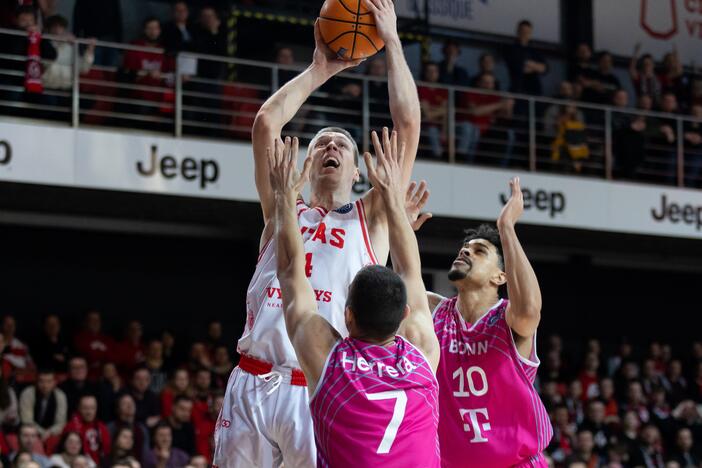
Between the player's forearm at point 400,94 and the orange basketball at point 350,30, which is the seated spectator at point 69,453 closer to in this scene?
the orange basketball at point 350,30

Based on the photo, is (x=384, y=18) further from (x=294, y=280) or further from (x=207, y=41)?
(x=207, y=41)

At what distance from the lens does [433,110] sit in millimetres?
16250

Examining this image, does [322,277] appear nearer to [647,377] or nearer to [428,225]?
[428,225]

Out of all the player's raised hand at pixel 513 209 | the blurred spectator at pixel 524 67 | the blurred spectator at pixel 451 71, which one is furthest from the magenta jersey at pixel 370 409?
the blurred spectator at pixel 524 67

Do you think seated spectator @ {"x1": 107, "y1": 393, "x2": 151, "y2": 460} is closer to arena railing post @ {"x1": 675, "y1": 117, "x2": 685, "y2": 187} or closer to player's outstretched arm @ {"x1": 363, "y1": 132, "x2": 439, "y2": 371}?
player's outstretched arm @ {"x1": 363, "y1": 132, "x2": 439, "y2": 371}

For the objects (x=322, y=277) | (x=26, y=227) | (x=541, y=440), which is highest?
(x=26, y=227)

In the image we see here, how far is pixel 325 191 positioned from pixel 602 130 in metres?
12.4

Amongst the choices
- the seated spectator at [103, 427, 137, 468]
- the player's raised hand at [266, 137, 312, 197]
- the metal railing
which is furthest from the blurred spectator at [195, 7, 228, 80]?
the player's raised hand at [266, 137, 312, 197]

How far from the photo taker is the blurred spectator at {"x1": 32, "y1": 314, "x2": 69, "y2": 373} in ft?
46.9

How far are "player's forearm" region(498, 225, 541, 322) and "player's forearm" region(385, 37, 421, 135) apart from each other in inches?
33.4

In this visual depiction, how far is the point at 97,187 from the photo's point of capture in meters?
14.4

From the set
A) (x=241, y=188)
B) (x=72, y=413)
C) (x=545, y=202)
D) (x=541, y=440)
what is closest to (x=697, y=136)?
(x=545, y=202)

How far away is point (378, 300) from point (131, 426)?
8.70m

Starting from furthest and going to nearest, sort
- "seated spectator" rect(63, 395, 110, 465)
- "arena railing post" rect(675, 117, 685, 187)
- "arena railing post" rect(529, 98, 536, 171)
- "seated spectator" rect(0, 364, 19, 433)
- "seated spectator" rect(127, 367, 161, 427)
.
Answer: "arena railing post" rect(675, 117, 685, 187)
"arena railing post" rect(529, 98, 536, 171)
"seated spectator" rect(127, 367, 161, 427)
"seated spectator" rect(0, 364, 19, 433)
"seated spectator" rect(63, 395, 110, 465)
